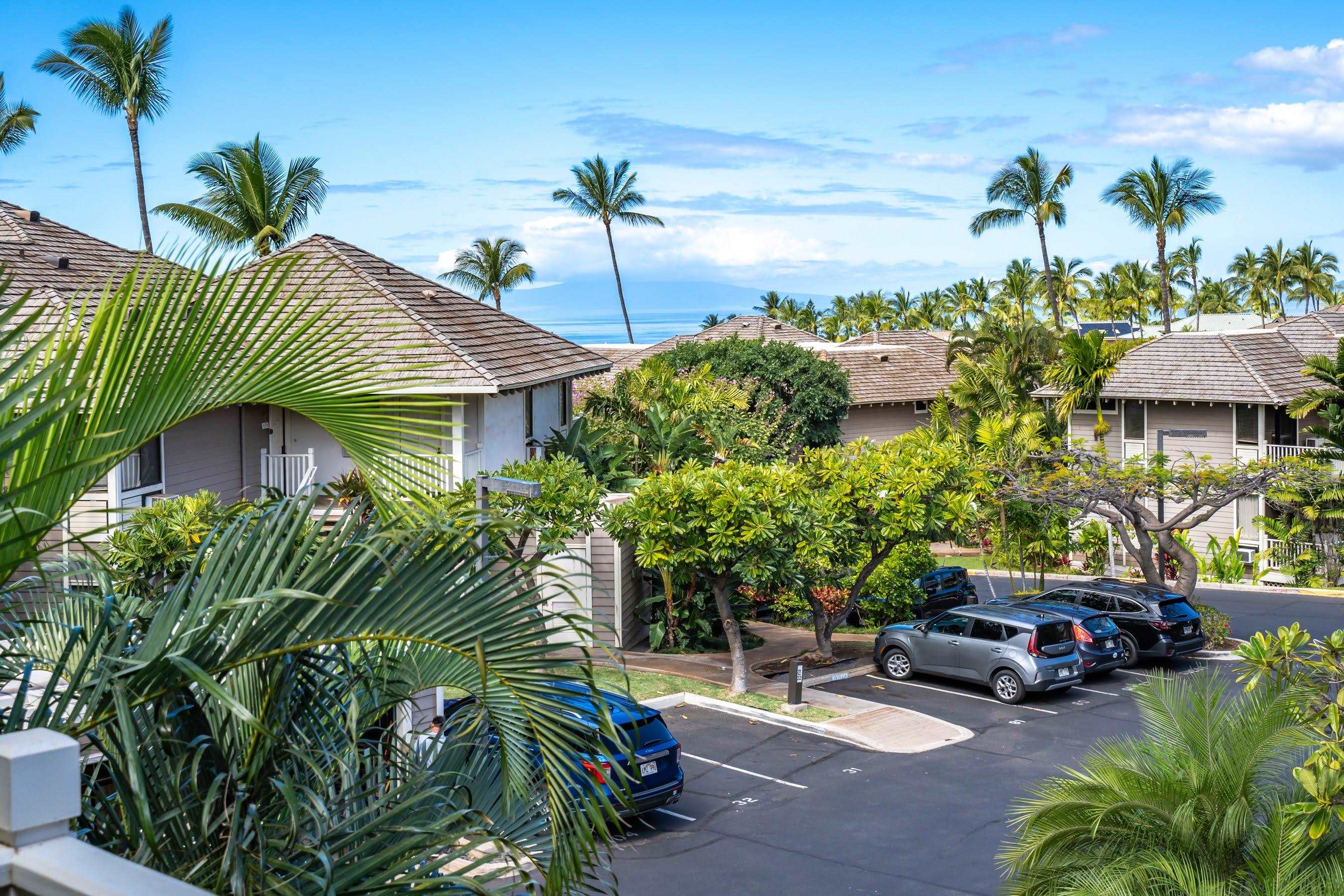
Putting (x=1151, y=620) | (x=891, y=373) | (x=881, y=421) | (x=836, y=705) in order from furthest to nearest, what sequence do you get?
(x=891, y=373) < (x=881, y=421) < (x=1151, y=620) < (x=836, y=705)

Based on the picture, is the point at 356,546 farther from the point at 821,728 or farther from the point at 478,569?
the point at 821,728

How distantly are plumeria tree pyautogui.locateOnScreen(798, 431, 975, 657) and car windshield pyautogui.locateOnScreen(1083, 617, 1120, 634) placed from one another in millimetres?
2981

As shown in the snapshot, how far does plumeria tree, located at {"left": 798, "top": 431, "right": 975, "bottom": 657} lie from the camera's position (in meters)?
22.8

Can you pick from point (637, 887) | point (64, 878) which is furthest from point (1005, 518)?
point (64, 878)

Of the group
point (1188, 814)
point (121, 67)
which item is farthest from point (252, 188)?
point (1188, 814)

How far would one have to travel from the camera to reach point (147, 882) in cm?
248

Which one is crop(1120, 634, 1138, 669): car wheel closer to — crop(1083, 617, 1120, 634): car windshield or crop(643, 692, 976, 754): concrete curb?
crop(1083, 617, 1120, 634): car windshield

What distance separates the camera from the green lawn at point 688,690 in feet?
66.6

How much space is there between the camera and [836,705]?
69.4 ft

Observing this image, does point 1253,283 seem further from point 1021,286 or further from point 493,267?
point 493,267

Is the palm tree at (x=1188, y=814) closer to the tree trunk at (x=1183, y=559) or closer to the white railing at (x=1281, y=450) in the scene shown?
the tree trunk at (x=1183, y=559)

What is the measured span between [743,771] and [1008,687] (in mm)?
6694

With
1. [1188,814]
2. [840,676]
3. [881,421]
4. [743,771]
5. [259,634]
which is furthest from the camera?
[881,421]

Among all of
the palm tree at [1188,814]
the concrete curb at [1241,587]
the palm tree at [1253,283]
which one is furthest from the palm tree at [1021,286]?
the palm tree at [1188,814]
